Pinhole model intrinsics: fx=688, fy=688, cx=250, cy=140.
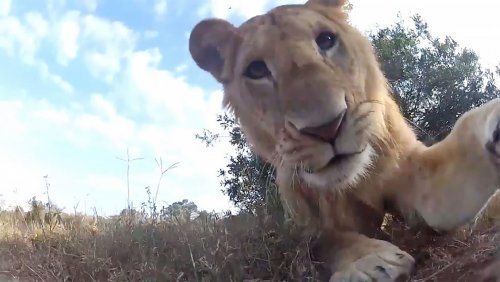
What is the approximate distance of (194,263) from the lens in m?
3.46

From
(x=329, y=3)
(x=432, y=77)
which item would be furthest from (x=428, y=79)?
(x=329, y=3)

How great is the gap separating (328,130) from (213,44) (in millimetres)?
1464

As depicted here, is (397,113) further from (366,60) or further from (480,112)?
(480,112)

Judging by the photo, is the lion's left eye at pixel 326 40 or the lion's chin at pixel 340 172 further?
the lion's left eye at pixel 326 40

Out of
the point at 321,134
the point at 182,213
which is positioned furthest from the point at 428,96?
the point at 321,134

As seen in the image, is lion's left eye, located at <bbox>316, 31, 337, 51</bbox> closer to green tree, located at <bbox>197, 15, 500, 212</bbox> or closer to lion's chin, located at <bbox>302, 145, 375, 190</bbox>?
lion's chin, located at <bbox>302, 145, 375, 190</bbox>

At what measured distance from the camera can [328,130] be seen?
2859 mm

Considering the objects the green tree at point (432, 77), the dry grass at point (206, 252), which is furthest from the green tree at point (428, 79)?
the dry grass at point (206, 252)

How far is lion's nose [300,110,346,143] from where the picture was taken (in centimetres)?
286

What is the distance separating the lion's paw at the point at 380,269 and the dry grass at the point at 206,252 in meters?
0.10

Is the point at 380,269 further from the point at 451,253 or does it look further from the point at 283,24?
the point at 283,24

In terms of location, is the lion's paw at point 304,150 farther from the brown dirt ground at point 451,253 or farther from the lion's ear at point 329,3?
the lion's ear at point 329,3

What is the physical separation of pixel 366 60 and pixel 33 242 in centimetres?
275

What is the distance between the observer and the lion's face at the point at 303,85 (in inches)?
116
